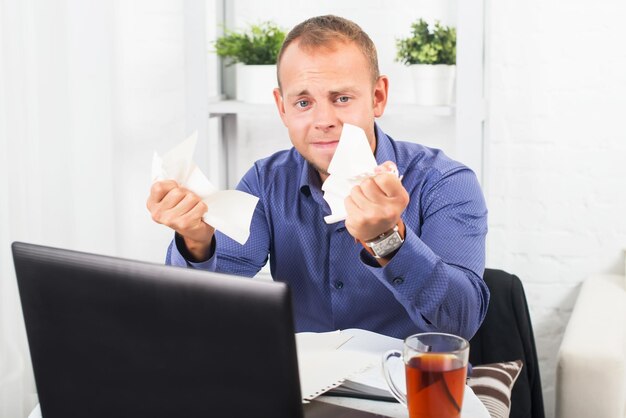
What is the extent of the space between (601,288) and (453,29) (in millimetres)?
826

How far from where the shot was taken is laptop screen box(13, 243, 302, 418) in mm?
690

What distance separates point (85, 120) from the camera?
2.01 m

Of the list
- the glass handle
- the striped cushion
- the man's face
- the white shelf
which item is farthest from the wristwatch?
the white shelf

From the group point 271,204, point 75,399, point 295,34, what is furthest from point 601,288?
point 75,399

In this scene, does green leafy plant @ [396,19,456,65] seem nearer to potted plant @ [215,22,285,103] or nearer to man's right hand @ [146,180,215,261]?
potted plant @ [215,22,285,103]

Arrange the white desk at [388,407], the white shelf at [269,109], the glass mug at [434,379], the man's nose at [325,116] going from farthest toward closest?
the white shelf at [269,109]
the man's nose at [325,116]
the white desk at [388,407]
the glass mug at [434,379]

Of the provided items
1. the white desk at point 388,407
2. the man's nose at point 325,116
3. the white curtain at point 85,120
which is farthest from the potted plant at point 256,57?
the white desk at point 388,407

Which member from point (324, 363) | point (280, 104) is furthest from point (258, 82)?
point (324, 363)

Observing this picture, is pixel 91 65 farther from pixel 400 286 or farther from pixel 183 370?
pixel 183 370

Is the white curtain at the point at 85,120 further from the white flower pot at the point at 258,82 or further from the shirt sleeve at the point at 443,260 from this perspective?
the shirt sleeve at the point at 443,260

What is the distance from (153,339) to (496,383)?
3.55ft

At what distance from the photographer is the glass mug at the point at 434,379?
0.89 meters

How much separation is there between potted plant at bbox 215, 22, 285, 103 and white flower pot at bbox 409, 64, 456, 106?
0.40 metres

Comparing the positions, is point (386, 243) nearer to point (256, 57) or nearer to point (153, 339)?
point (153, 339)
